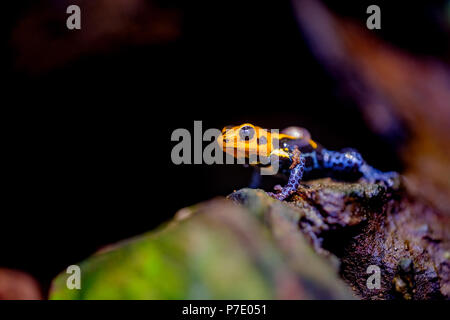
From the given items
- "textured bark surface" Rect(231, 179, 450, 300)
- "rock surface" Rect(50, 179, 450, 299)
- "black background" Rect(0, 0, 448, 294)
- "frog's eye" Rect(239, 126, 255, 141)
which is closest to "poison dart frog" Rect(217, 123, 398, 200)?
"frog's eye" Rect(239, 126, 255, 141)

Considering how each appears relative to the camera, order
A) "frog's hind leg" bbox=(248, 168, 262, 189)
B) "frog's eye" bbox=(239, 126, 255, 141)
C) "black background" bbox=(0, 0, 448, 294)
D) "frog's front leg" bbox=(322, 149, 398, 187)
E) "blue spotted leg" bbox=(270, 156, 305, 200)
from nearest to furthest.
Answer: "blue spotted leg" bbox=(270, 156, 305, 200)
"frog's eye" bbox=(239, 126, 255, 141)
"frog's front leg" bbox=(322, 149, 398, 187)
"frog's hind leg" bbox=(248, 168, 262, 189)
"black background" bbox=(0, 0, 448, 294)

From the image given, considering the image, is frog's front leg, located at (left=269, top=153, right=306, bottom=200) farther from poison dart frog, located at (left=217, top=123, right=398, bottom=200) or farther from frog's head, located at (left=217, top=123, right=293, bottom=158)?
frog's head, located at (left=217, top=123, right=293, bottom=158)

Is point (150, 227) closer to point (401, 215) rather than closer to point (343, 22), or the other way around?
point (401, 215)

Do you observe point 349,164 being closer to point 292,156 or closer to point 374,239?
point 292,156

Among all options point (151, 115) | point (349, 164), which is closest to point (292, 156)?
point (349, 164)

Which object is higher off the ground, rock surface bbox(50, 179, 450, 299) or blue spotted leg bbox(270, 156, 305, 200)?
blue spotted leg bbox(270, 156, 305, 200)
